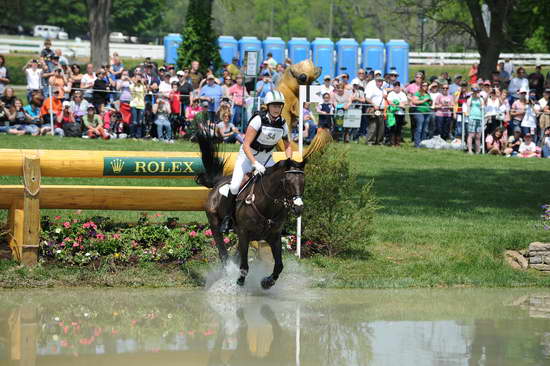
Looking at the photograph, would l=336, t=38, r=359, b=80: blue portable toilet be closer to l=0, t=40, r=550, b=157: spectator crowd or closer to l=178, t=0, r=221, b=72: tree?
l=178, t=0, r=221, b=72: tree

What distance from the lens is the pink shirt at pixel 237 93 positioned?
85.9 ft

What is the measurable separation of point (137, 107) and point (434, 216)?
10574 millimetres

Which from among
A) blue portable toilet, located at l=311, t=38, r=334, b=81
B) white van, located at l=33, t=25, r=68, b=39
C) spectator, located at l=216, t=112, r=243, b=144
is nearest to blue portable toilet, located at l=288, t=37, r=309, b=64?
blue portable toilet, located at l=311, t=38, r=334, b=81

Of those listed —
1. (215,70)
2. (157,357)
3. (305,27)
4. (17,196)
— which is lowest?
(157,357)

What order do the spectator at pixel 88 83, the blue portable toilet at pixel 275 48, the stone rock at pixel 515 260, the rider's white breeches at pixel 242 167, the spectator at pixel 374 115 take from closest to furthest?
1. the rider's white breeches at pixel 242 167
2. the stone rock at pixel 515 260
3. the spectator at pixel 88 83
4. the spectator at pixel 374 115
5. the blue portable toilet at pixel 275 48

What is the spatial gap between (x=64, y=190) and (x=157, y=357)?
191 inches

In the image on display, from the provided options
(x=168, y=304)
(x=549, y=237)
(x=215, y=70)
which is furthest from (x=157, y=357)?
(x=215, y=70)

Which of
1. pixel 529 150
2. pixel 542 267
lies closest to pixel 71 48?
pixel 529 150

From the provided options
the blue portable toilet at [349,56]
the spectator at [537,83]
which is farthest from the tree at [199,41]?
the spectator at [537,83]

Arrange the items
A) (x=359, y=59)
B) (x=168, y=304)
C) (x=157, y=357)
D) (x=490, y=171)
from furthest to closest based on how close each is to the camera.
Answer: (x=359, y=59) < (x=490, y=171) < (x=168, y=304) < (x=157, y=357)

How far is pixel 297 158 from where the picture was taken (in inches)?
506

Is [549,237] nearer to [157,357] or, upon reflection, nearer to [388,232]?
[388,232]

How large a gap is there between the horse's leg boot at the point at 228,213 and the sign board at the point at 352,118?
14.4 m

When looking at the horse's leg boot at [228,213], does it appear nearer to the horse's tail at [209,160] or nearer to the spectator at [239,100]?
the horse's tail at [209,160]
